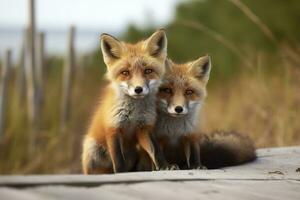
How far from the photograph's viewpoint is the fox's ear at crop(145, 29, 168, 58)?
165 inches

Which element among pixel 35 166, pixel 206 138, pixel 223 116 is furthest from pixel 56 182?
pixel 223 116

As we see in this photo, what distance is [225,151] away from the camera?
4402 millimetres

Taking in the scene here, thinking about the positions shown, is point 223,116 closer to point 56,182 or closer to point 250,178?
point 250,178

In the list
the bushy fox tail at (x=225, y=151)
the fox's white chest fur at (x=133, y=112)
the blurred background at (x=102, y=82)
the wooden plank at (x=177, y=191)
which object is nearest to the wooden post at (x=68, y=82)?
the blurred background at (x=102, y=82)

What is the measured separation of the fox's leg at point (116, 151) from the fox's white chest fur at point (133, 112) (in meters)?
0.07

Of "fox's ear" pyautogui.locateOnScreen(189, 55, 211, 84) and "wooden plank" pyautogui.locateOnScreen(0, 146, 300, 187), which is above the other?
"fox's ear" pyautogui.locateOnScreen(189, 55, 211, 84)

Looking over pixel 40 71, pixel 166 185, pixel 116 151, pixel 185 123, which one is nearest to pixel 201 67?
pixel 185 123

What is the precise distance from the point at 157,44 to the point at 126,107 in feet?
1.45

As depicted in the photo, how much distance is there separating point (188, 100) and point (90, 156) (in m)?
0.68

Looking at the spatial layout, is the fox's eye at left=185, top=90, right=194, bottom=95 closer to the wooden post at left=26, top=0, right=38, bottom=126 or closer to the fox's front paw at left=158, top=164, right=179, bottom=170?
the fox's front paw at left=158, top=164, right=179, bottom=170

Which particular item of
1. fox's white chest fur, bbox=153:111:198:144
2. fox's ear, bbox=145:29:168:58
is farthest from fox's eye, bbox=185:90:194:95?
fox's ear, bbox=145:29:168:58

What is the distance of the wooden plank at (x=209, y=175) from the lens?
2809 mm

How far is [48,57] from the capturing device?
11383mm

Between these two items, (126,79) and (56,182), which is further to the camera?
(126,79)
